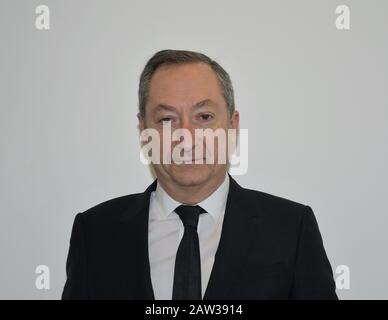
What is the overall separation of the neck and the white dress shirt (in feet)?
0.05

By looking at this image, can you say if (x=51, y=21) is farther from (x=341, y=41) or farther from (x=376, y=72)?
(x=376, y=72)

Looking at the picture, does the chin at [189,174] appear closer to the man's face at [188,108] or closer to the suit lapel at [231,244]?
the man's face at [188,108]

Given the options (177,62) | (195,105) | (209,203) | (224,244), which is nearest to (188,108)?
(195,105)

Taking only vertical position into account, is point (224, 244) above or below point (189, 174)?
below

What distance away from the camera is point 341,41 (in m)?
1.61

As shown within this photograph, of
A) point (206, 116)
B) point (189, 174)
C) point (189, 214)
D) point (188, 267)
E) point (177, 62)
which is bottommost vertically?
point (188, 267)

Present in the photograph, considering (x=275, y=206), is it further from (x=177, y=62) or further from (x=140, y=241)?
(x=177, y=62)

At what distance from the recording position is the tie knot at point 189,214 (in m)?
1.32

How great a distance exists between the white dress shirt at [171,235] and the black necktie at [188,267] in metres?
0.03

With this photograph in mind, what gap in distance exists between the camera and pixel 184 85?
129 cm

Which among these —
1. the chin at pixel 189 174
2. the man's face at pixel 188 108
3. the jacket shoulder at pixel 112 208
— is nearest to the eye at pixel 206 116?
the man's face at pixel 188 108

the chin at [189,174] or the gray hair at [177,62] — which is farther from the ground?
the gray hair at [177,62]

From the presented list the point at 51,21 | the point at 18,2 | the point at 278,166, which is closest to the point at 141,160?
the point at 278,166

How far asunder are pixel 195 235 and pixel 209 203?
115 millimetres
